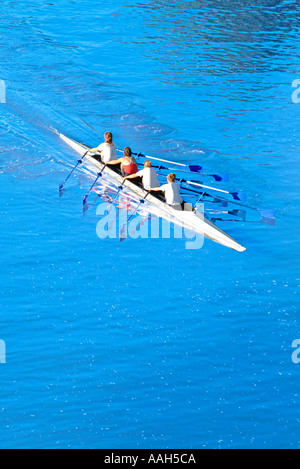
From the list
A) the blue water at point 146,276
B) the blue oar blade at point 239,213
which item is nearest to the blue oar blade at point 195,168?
the blue water at point 146,276

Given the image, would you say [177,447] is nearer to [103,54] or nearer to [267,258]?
[267,258]

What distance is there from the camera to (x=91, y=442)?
14.3 meters

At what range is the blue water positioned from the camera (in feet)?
49.2

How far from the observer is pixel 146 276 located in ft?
63.6

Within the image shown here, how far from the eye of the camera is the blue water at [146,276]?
49.2 ft

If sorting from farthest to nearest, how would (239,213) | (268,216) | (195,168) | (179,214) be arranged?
(195,168), (239,213), (179,214), (268,216)

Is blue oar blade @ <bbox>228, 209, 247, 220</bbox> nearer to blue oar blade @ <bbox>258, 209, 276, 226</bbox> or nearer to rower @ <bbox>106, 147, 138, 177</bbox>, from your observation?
blue oar blade @ <bbox>258, 209, 276, 226</bbox>

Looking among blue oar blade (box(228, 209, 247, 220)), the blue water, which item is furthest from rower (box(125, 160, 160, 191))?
blue oar blade (box(228, 209, 247, 220))

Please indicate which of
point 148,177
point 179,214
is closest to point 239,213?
point 179,214

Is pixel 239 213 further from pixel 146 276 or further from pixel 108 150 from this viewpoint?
pixel 108 150

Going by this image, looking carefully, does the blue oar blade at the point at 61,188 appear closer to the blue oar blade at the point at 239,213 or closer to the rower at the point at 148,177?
the rower at the point at 148,177

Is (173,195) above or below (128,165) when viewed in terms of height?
below

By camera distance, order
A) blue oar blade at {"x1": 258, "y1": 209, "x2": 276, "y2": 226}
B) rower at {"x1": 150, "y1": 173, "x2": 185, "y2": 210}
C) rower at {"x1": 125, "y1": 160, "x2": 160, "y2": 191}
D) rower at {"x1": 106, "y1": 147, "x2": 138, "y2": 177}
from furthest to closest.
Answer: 1. rower at {"x1": 106, "y1": 147, "x2": 138, "y2": 177}
2. rower at {"x1": 125, "y1": 160, "x2": 160, "y2": 191}
3. rower at {"x1": 150, "y1": 173, "x2": 185, "y2": 210}
4. blue oar blade at {"x1": 258, "y1": 209, "x2": 276, "y2": 226}

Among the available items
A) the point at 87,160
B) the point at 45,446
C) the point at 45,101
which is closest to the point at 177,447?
the point at 45,446
